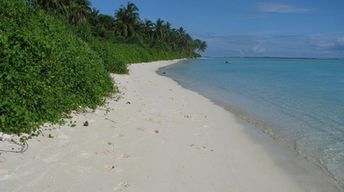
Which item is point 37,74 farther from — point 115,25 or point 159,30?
point 159,30

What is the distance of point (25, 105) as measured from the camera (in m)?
7.39

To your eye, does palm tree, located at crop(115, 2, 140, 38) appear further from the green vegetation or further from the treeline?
the green vegetation

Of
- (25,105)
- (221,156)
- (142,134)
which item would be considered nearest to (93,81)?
(142,134)

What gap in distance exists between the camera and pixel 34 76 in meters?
7.81

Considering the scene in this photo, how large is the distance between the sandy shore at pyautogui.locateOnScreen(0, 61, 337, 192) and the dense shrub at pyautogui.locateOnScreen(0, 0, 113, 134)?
18.0 inches

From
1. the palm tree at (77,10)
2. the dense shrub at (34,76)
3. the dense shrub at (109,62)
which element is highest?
the palm tree at (77,10)

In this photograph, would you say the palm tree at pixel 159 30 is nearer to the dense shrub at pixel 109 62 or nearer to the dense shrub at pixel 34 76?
the dense shrub at pixel 109 62

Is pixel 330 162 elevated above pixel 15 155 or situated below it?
below

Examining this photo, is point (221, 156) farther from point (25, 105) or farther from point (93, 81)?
point (93, 81)

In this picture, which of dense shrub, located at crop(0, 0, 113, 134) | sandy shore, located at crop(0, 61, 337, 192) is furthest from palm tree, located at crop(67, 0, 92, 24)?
sandy shore, located at crop(0, 61, 337, 192)

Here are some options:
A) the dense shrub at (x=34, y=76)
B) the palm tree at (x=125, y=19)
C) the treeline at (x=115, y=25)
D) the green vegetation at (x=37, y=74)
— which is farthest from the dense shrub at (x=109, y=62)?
the palm tree at (x=125, y=19)

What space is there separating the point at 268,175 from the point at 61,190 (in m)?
3.51

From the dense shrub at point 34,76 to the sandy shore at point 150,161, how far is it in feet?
1.50

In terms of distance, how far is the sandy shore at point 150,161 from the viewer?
5766 mm
